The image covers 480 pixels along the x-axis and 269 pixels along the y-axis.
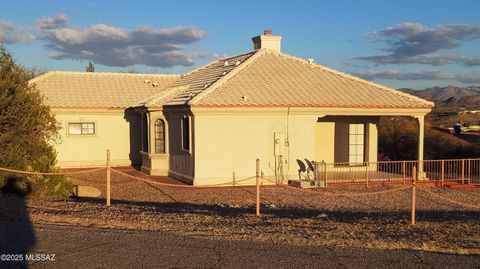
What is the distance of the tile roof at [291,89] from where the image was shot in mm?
19500

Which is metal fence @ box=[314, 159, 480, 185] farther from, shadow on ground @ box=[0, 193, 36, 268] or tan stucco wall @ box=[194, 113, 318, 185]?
shadow on ground @ box=[0, 193, 36, 268]

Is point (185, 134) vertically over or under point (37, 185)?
over

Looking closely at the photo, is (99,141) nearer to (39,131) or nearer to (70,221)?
(39,131)

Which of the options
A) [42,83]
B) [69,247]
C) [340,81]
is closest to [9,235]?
[69,247]

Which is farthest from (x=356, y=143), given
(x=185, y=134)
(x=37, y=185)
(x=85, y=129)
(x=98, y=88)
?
(x=98, y=88)

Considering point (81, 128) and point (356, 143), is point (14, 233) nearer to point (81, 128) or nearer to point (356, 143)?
point (356, 143)

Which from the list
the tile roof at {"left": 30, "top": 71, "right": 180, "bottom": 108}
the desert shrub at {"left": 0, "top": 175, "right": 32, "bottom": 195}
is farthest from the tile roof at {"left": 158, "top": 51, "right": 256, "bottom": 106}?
the desert shrub at {"left": 0, "top": 175, "right": 32, "bottom": 195}

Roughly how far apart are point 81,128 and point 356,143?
507 inches

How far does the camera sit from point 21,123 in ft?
49.3

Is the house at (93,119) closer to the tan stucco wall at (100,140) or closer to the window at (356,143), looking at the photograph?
the tan stucco wall at (100,140)

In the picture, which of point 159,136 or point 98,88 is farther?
point 98,88

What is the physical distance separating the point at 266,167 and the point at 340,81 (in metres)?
5.63

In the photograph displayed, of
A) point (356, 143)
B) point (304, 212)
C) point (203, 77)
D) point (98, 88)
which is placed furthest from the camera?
point (98, 88)

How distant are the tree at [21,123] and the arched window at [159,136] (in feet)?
21.8
